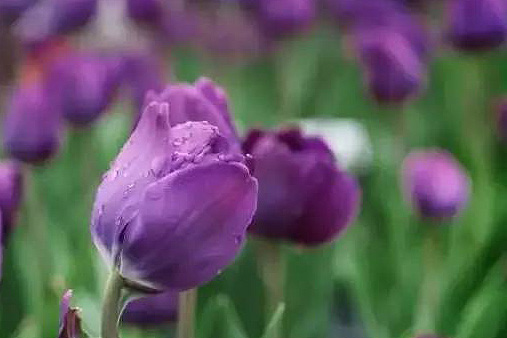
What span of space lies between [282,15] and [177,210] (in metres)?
0.53

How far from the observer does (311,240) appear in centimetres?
41

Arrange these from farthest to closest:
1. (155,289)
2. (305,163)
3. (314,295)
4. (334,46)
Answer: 1. (334,46)
2. (314,295)
3. (305,163)
4. (155,289)

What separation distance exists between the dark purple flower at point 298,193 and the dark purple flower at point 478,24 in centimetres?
30

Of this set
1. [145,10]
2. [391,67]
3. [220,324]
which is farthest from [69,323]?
[145,10]

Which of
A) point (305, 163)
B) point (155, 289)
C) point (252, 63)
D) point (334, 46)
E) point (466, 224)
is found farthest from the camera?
point (334, 46)

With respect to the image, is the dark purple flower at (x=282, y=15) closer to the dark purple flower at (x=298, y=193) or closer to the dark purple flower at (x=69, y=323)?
the dark purple flower at (x=298, y=193)

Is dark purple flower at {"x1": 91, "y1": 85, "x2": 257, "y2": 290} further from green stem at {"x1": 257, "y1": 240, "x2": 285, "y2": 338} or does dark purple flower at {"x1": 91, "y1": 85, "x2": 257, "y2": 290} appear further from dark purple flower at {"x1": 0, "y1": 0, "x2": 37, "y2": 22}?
dark purple flower at {"x1": 0, "y1": 0, "x2": 37, "y2": 22}

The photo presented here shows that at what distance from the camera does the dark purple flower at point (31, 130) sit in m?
0.56

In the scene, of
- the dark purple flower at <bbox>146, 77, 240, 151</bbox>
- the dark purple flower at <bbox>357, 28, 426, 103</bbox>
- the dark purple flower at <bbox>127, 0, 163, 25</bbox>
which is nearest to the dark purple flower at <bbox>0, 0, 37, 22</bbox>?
the dark purple flower at <bbox>127, 0, 163, 25</bbox>

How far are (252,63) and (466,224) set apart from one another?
54cm

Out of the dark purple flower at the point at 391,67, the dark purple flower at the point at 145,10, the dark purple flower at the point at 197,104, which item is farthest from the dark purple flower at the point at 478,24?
the dark purple flower at the point at 197,104

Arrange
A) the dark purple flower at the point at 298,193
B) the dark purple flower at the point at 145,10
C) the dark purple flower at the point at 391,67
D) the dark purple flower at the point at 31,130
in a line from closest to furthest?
the dark purple flower at the point at 298,193
the dark purple flower at the point at 31,130
the dark purple flower at the point at 391,67
the dark purple flower at the point at 145,10

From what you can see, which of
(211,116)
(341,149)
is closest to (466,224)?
(341,149)

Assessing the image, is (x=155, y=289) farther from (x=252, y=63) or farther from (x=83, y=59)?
(x=252, y=63)
